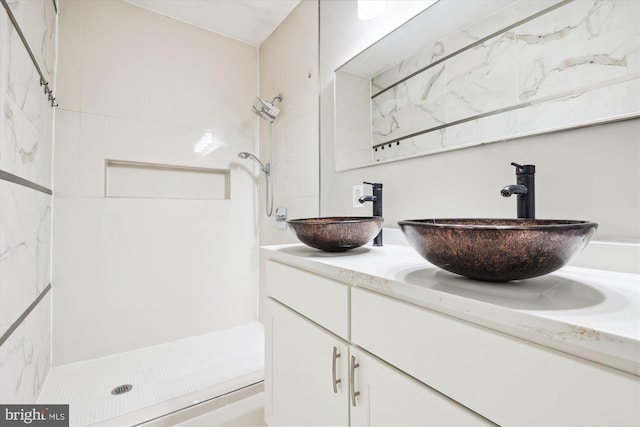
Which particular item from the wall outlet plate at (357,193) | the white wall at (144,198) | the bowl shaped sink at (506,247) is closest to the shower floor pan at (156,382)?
the white wall at (144,198)

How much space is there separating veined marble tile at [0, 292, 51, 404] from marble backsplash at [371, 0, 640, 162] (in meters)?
1.59

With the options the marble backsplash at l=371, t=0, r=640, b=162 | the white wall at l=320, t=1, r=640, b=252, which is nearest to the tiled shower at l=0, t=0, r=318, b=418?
the white wall at l=320, t=1, r=640, b=252

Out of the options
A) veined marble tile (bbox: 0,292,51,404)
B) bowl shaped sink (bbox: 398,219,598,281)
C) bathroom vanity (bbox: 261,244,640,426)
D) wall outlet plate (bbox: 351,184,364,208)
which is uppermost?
wall outlet plate (bbox: 351,184,364,208)

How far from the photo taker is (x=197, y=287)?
6.67ft

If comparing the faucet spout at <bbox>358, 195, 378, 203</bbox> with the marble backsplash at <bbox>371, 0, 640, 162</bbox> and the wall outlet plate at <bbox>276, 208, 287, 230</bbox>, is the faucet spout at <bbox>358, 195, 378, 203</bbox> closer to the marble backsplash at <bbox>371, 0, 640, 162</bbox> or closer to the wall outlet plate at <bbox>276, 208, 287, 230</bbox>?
the marble backsplash at <bbox>371, 0, 640, 162</bbox>

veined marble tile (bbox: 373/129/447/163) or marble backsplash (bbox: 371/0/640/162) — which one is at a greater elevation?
marble backsplash (bbox: 371/0/640/162)

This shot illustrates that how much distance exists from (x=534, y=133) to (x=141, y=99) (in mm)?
2112

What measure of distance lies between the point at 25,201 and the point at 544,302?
1713 millimetres

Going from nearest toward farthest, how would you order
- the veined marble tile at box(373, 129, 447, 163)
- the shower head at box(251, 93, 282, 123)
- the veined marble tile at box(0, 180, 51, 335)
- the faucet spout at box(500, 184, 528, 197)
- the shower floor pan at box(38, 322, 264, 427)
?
the faucet spout at box(500, 184, 528, 197)
the veined marble tile at box(0, 180, 51, 335)
the veined marble tile at box(373, 129, 447, 163)
the shower floor pan at box(38, 322, 264, 427)
the shower head at box(251, 93, 282, 123)

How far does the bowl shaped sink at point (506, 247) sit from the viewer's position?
454 mm

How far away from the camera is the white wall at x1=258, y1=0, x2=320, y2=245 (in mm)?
1721

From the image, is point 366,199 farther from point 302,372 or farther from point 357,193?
point 302,372

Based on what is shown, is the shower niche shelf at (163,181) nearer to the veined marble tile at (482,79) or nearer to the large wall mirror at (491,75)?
the large wall mirror at (491,75)

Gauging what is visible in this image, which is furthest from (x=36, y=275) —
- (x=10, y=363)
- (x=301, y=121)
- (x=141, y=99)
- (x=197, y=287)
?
(x=301, y=121)
